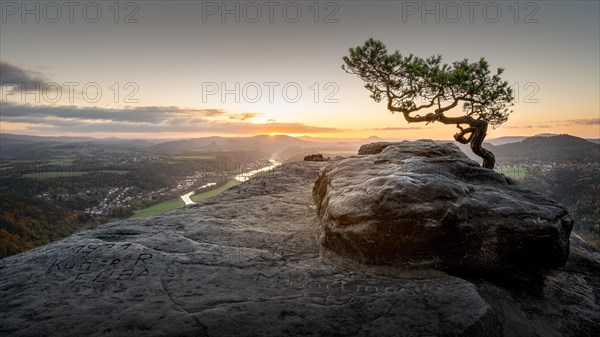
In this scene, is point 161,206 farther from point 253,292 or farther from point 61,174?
point 253,292

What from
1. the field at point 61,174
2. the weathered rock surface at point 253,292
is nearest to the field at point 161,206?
the field at point 61,174

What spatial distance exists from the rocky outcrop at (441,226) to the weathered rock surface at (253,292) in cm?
42

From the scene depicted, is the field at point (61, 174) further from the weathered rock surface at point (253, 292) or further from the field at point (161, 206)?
the weathered rock surface at point (253, 292)

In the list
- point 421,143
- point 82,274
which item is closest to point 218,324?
point 82,274

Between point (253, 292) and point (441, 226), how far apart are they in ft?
15.1

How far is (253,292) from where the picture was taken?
6.39 meters

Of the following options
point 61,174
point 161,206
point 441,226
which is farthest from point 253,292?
point 61,174

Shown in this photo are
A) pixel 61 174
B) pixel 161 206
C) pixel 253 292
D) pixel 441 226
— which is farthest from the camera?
pixel 61 174

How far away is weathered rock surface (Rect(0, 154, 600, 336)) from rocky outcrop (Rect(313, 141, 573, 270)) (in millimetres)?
424

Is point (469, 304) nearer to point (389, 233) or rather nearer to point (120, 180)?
point (389, 233)

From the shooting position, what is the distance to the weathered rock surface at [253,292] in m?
5.37

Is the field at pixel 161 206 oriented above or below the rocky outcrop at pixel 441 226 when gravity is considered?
below

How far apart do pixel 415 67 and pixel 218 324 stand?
17.0 meters

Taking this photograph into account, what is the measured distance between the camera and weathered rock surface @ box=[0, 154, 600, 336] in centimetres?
537
